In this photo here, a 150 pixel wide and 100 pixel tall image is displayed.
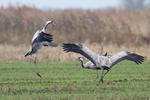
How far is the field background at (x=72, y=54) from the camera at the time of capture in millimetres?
11258

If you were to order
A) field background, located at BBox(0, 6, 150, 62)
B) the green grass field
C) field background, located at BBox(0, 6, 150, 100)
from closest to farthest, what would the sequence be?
1. the green grass field
2. field background, located at BBox(0, 6, 150, 100)
3. field background, located at BBox(0, 6, 150, 62)

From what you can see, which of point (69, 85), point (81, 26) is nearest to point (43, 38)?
point (69, 85)

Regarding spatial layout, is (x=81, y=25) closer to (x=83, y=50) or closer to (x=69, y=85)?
(x=83, y=50)

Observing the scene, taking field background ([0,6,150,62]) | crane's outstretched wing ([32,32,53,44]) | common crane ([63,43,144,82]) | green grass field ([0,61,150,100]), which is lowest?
green grass field ([0,61,150,100])

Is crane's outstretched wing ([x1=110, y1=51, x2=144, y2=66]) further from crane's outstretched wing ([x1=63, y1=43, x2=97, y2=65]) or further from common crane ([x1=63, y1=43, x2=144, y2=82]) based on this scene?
crane's outstretched wing ([x1=63, y1=43, x2=97, y2=65])

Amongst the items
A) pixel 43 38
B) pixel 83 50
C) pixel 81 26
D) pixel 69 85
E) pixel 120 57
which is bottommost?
pixel 69 85

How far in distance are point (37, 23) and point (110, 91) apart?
16984 mm

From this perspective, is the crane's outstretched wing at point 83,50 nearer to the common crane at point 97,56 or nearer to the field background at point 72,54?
the common crane at point 97,56

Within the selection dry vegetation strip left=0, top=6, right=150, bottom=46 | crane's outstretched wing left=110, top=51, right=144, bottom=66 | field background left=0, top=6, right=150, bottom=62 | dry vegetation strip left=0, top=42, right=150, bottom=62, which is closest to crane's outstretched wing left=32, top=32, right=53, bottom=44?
crane's outstretched wing left=110, top=51, right=144, bottom=66

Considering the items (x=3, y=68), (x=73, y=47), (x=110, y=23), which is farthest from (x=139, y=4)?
(x=73, y=47)

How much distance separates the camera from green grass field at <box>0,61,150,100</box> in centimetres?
1038

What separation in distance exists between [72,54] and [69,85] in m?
9.34

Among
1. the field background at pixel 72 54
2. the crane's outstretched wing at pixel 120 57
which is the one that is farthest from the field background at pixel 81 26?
the crane's outstretched wing at pixel 120 57

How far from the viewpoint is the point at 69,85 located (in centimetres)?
1234
